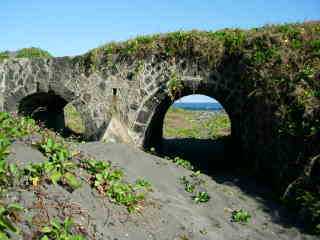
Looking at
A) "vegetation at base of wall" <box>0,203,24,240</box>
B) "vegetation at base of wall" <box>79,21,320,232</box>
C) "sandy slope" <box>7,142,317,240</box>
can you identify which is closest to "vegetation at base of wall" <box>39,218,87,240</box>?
"sandy slope" <box>7,142,317,240</box>

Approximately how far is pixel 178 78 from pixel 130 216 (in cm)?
540

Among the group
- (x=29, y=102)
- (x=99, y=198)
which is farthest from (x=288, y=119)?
(x=29, y=102)

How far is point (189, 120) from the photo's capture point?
23.7 meters

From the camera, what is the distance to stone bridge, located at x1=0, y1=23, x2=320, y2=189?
7648 mm

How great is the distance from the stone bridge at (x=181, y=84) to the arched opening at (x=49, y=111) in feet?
0.24

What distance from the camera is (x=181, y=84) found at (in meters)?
10.2

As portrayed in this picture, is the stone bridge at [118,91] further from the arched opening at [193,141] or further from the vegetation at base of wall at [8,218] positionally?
the vegetation at base of wall at [8,218]

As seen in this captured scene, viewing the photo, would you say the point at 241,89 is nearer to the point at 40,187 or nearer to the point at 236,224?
the point at 236,224

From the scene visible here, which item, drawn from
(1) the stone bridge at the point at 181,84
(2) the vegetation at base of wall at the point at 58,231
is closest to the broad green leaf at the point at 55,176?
(2) the vegetation at base of wall at the point at 58,231

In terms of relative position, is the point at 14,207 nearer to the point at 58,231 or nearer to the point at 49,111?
the point at 58,231

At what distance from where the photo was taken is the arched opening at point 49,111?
12766mm

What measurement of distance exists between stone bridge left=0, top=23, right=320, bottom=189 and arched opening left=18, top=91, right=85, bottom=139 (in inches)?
2.9

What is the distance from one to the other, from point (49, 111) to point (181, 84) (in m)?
6.01

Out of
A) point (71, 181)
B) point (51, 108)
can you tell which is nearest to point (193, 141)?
point (51, 108)
